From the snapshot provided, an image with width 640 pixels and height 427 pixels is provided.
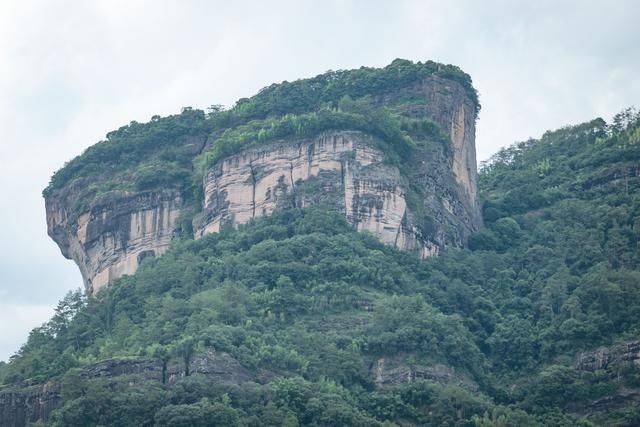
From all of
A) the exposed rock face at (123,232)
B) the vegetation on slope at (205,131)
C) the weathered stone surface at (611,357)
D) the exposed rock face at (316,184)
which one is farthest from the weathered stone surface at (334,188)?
the weathered stone surface at (611,357)

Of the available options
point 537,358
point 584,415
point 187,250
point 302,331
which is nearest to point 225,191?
point 187,250

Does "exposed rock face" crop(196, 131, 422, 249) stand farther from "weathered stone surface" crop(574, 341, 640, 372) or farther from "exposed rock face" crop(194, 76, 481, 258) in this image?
"weathered stone surface" crop(574, 341, 640, 372)

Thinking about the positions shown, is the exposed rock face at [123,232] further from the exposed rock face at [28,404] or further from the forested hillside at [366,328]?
the exposed rock face at [28,404]

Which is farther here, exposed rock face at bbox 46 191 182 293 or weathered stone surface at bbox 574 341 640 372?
exposed rock face at bbox 46 191 182 293

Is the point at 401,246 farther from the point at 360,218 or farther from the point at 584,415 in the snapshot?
the point at 584,415

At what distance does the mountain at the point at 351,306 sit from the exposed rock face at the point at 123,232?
1.65 feet

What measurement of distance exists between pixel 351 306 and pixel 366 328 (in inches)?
117

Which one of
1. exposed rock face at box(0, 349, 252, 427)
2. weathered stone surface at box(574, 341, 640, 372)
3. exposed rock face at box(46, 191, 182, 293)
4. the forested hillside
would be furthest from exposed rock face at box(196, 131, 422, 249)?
exposed rock face at box(0, 349, 252, 427)

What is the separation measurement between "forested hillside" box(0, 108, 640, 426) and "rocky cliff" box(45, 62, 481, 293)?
1.66 meters

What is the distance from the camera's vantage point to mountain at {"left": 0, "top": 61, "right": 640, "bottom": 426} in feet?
231

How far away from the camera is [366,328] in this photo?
77.0m

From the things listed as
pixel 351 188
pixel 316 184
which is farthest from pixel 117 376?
pixel 351 188

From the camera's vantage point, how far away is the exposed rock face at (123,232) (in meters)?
93.6

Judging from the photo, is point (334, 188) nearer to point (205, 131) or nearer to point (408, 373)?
point (205, 131)
